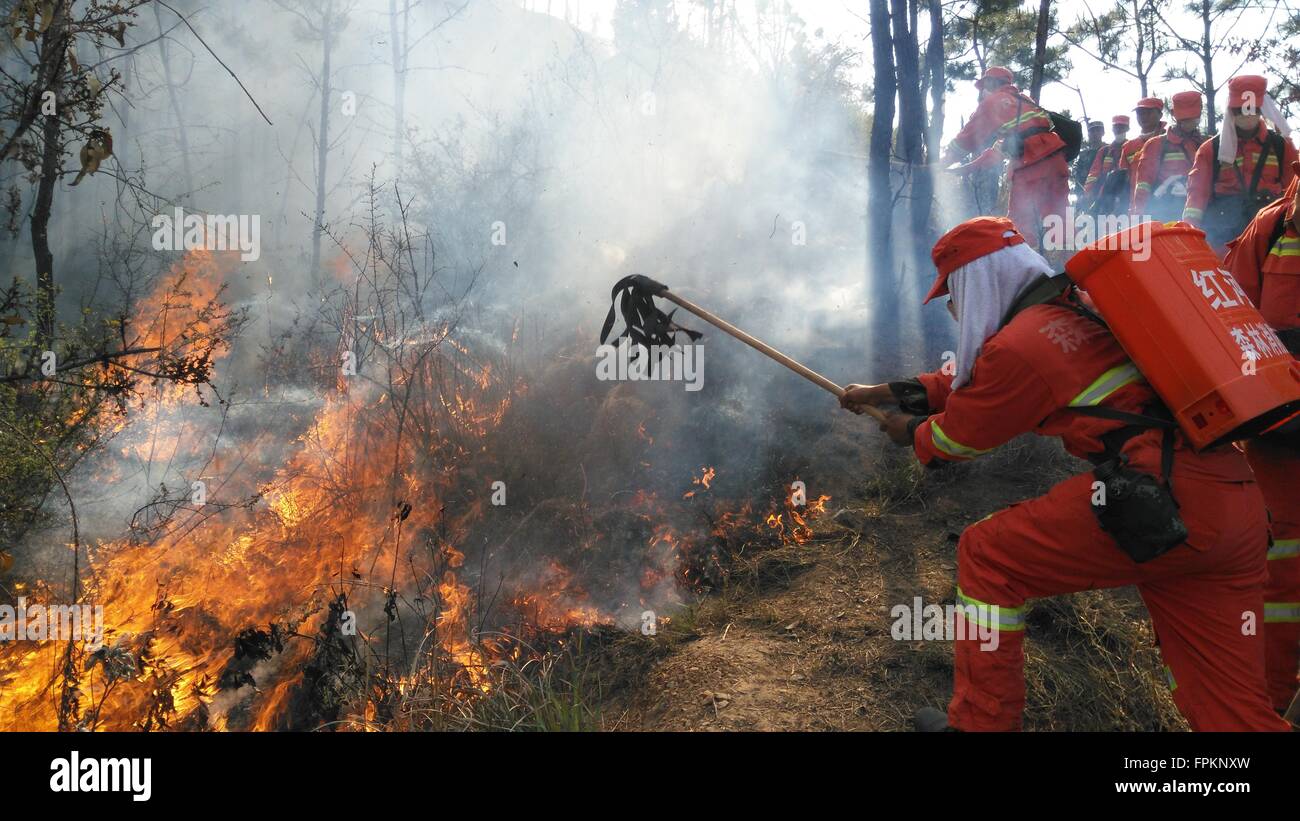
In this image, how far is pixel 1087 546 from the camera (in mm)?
2588

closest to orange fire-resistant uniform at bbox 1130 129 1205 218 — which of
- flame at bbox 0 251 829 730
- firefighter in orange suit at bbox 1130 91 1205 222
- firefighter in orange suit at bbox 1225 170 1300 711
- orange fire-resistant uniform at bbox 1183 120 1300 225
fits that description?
firefighter in orange suit at bbox 1130 91 1205 222

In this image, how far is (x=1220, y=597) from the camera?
2545mm

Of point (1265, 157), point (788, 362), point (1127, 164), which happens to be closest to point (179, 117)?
point (1127, 164)

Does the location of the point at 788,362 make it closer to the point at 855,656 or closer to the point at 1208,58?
the point at 855,656

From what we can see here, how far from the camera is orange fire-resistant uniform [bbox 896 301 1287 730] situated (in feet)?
8.16

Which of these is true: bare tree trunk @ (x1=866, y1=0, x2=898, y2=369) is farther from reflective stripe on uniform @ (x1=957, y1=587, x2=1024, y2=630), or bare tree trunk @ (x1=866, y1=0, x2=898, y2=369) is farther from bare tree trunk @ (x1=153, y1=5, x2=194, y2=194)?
bare tree trunk @ (x1=153, y1=5, x2=194, y2=194)

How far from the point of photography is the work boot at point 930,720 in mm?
3152

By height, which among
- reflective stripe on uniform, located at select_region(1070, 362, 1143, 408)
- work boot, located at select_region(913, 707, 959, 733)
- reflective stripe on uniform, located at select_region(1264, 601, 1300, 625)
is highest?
reflective stripe on uniform, located at select_region(1070, 362, 1143, 408)

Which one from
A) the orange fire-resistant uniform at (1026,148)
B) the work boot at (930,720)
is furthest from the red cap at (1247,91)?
the work boot at (930,720)

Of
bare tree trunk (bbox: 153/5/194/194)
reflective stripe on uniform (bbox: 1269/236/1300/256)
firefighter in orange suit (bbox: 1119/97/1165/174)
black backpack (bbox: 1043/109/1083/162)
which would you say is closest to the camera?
reflective stripe on uniform (bbox: 1269/236/1300/256)

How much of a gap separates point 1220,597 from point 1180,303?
3.43 feet

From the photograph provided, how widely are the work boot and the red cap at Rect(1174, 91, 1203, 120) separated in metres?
7.88

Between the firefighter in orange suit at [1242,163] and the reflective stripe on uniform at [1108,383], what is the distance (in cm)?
381
